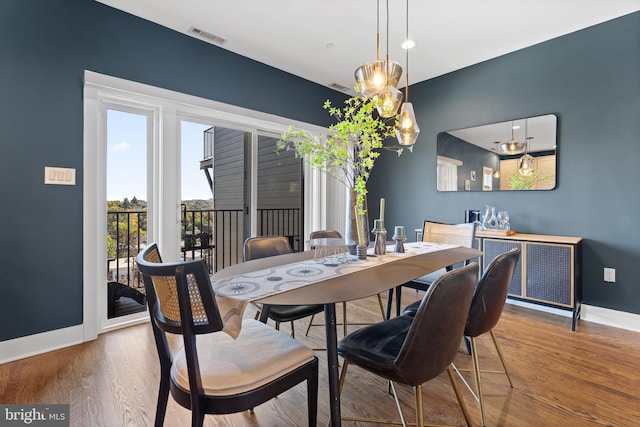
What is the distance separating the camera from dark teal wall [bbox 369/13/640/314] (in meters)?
2.86

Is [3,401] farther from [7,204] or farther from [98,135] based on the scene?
[98,135]

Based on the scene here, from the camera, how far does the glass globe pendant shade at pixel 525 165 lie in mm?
3428

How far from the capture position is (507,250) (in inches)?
127

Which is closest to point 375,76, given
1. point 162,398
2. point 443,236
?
point 443,236

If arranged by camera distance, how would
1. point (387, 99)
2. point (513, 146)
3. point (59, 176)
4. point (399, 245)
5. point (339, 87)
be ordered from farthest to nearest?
point (339, 87) < point (513, 146) < point (59, 176) < point (399, 245) < point (387, 99)

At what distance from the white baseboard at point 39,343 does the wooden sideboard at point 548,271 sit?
3848mm

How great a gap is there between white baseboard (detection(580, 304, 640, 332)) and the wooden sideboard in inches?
4.8

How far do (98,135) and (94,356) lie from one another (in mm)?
1744

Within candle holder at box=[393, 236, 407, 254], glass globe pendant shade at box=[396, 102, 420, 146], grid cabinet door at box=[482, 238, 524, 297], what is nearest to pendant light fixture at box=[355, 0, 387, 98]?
glass globe pendant shade at box=[396, 102, 420, 146]

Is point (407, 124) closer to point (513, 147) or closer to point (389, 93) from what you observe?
point (389, 93)

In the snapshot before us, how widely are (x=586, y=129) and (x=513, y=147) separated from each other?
0.64 metres

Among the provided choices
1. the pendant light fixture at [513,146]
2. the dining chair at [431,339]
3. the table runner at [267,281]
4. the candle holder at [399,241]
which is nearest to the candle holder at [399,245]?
the candle holder at [399,241]

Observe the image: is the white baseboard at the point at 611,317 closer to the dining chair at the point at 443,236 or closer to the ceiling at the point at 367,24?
the dining chair at the point at 443,236

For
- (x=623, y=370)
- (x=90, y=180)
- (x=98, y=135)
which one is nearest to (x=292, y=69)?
(x=98, y=135)
